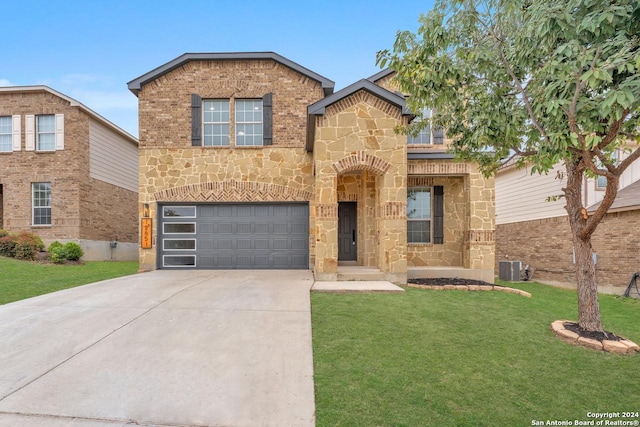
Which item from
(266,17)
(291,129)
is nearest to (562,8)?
(291,129)

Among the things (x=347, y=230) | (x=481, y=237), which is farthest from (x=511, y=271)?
(x=347, y=230)

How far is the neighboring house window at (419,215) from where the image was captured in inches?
468

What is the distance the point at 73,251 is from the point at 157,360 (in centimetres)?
1222

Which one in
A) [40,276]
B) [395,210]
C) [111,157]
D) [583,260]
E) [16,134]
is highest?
[16,134]

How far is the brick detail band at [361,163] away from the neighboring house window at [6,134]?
52.5 feet

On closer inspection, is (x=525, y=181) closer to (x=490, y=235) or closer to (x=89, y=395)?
(x=490, y=235)

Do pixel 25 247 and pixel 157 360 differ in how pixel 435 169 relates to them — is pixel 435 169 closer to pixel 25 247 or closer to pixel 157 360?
pixel 157 360

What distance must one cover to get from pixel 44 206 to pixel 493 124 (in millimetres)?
18284

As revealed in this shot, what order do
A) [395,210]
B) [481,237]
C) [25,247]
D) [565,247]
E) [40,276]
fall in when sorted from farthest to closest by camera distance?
[565,247] < [25,247] < [481,237] < [40,276] < [395,210]

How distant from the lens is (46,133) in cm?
1522

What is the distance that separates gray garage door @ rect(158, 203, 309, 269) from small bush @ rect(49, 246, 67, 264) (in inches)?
173

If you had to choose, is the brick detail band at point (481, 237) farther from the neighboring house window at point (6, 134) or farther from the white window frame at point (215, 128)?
the neighboring house window at point (6, 134)

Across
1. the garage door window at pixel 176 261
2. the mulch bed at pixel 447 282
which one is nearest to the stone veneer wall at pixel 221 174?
the garage door window at pixel 176 261

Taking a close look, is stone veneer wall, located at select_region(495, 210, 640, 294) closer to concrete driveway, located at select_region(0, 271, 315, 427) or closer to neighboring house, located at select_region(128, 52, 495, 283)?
neighboring house, located at select_region(128, 52, 495, 283)
